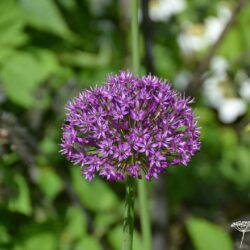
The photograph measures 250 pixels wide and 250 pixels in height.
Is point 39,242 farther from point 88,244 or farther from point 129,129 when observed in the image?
point 129,129

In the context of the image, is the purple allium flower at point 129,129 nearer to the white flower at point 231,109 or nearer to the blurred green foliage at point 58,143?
the blurred green foliage at point 58,143

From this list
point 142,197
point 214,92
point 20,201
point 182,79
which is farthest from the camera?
point 214,92

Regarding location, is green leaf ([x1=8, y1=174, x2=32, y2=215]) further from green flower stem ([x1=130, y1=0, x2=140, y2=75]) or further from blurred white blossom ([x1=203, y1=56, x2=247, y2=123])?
blurred white blossom ([x1=203, y1=56, x2=247, y2=123])

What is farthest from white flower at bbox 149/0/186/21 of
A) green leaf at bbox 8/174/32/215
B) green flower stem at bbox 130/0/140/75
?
green flower stem at bbox 130/0/140/75

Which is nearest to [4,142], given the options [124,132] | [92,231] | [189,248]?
[92,231]

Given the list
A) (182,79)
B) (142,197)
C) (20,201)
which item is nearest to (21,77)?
(20,201)

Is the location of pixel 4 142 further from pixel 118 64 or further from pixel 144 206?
pixel 118 64
